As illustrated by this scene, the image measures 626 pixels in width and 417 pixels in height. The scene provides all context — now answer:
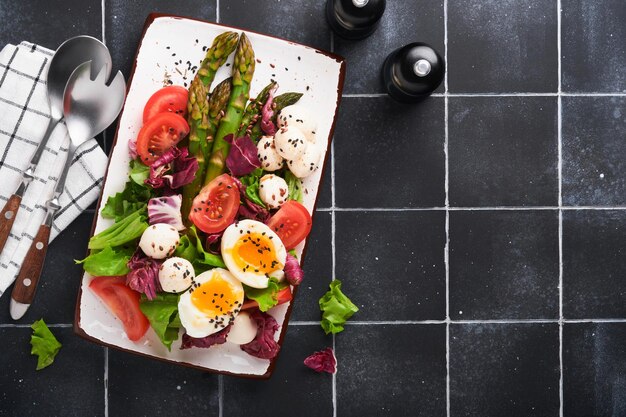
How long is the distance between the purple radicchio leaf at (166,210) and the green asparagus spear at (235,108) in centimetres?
8

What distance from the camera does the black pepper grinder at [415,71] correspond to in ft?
4.33

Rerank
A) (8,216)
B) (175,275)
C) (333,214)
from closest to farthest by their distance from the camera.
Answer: (175,275)
(8,216)
(333,214)

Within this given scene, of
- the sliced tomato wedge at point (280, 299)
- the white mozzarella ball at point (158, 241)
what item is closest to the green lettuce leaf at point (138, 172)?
the white mozzarella ball at point (158, 241)

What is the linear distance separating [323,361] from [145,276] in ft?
1.52

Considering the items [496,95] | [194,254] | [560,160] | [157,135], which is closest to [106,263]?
[194,254]

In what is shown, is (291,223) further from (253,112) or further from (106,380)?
(106,380)

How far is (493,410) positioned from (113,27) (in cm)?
125

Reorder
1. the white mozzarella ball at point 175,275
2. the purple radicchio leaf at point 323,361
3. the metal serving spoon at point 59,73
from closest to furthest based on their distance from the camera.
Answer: the white mozzarella ball at point 175,275, the metal serving spoon at point 59,73, the purple radicchio leaf at point 323,361

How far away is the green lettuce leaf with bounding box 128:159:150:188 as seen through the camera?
1.33m

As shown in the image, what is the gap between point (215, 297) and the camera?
1.28m

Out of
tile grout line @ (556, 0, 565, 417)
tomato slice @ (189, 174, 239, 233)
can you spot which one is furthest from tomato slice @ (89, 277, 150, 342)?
tile grout line @ (556, 0, 565, 417)

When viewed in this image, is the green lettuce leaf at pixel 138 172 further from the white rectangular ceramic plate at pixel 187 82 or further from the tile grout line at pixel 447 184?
the tile grout line at pixel 447 184

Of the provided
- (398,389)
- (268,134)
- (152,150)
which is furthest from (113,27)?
(398,389)

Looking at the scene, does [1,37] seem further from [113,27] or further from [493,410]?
[493,410]
